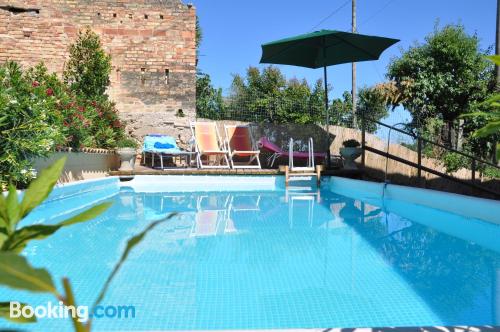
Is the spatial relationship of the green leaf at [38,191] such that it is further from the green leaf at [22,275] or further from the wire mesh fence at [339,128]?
the wire mesh fence at [339,128]

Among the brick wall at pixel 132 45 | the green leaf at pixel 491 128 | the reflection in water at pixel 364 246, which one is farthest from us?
the brick wall at pixel 132 45

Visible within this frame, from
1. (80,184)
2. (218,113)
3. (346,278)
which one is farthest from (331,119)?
(346,278)

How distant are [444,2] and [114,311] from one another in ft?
44.4

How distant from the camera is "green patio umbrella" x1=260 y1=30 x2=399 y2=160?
7.84m

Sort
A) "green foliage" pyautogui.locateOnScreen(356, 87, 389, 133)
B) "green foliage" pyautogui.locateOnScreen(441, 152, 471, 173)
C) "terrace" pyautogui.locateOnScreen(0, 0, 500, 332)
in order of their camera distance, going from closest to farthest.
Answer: "terrace" pyautogui.locateOnScreen(0, 0, 500, 332)
"green foliage" pyautogui.locateOnScreen(441, 152, 471, 173)
"green foliage" pyautogui.locateOnScreen(356, 87, 389, 133)

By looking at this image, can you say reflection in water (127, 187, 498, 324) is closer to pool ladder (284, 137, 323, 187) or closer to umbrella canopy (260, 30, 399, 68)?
pool ladder (284, 137, 323, 187)

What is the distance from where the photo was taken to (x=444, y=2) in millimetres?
12547

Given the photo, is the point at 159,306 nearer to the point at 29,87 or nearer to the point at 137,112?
the point at 29,87

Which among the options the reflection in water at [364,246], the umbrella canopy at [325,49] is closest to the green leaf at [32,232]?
the reflection in water at [364,246]

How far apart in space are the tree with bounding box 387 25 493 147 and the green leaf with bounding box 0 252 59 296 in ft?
35.0

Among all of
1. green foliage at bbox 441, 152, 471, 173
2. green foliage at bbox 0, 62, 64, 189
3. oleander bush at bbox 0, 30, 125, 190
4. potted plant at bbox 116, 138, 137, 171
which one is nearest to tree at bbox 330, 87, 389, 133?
green foliage at bbox 441, 152, 471, 173

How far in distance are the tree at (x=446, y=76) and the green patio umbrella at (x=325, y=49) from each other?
3091mm

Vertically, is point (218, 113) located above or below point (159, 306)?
above

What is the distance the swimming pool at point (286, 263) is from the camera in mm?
2098
